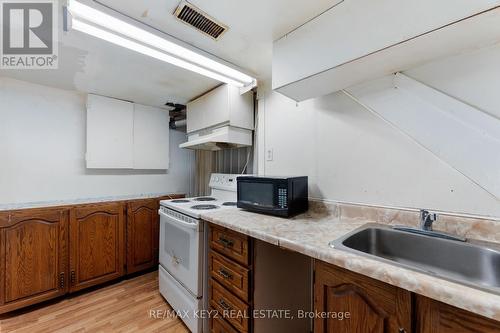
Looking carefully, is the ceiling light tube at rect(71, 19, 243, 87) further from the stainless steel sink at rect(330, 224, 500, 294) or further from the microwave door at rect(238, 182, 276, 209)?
the stainless steel sink at rect(330, 224, 500, 294)

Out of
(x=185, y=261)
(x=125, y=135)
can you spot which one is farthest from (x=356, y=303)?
(x=125, y=135)

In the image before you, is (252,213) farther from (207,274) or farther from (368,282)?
(368,282)

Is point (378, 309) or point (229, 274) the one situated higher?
point (378, 309)

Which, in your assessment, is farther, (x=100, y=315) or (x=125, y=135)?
(x=125, y=135)

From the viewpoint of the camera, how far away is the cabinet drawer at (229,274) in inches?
47.7

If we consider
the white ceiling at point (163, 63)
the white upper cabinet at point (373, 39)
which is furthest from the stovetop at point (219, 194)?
the white upper cabinet at point (373, 39)

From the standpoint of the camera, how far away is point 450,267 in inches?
36.7

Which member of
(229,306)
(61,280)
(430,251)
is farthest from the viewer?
(61,280)

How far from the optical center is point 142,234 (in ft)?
7.98

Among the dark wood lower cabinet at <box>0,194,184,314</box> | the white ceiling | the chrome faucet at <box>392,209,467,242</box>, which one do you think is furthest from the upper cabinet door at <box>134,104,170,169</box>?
the chrome faucet at <box>392,209,467,242</box>

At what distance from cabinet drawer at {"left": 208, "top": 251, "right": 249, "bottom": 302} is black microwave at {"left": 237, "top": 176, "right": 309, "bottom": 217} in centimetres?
40

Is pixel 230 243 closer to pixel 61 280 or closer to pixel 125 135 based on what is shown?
pixel 61 280

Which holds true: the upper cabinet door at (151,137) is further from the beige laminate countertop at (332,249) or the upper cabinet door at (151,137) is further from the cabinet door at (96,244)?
the beige laminate countertop at (332,249)

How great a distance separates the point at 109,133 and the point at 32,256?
1319 millimetres
